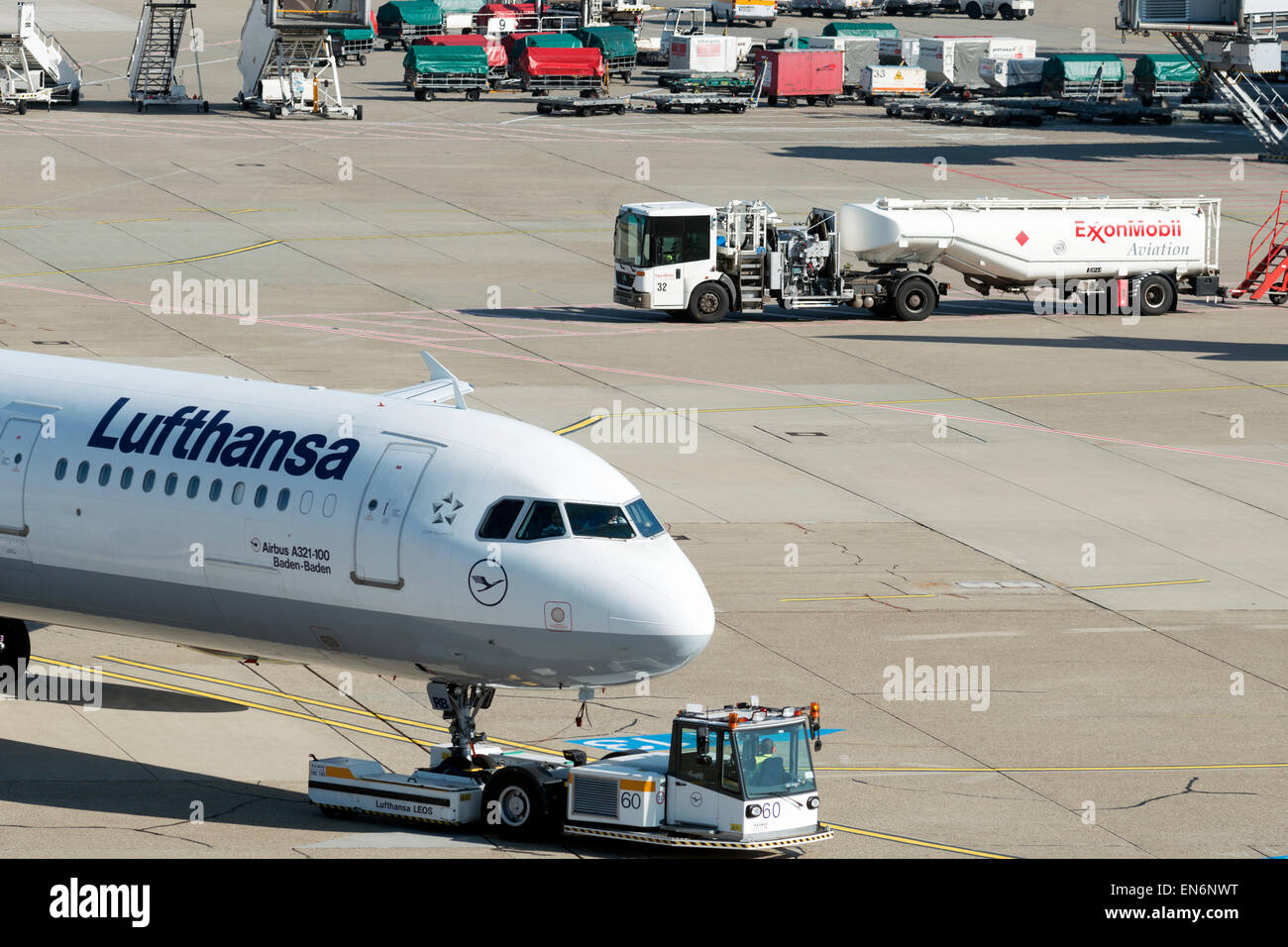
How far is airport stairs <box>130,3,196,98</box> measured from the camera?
10538 cm

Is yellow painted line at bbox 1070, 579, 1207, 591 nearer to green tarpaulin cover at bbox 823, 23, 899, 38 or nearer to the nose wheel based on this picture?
the nose wheel

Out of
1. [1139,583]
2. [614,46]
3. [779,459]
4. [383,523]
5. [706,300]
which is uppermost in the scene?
[614,46]

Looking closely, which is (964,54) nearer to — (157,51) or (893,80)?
(893,80)

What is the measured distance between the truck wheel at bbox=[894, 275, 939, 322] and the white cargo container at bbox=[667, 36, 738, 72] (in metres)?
58.9

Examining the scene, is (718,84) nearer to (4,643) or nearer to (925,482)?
(925,482)

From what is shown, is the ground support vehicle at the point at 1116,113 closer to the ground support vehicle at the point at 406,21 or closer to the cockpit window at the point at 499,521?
the ground support vehicle at the point at 406,21

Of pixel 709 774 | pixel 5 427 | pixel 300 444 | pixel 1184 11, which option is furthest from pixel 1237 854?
pixel 1184 11

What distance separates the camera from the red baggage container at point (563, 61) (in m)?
120

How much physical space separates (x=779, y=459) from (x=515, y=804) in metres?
24.4

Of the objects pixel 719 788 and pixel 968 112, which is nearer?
pixel 719 788

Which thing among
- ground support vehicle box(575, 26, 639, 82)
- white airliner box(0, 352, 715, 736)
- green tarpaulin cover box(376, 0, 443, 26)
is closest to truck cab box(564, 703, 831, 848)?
white airliner box(0, 352, 715, 736)

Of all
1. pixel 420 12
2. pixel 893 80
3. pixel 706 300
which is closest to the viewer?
pixel 706 300

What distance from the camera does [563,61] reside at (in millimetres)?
120688

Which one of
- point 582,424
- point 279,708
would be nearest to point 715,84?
point 582,424
